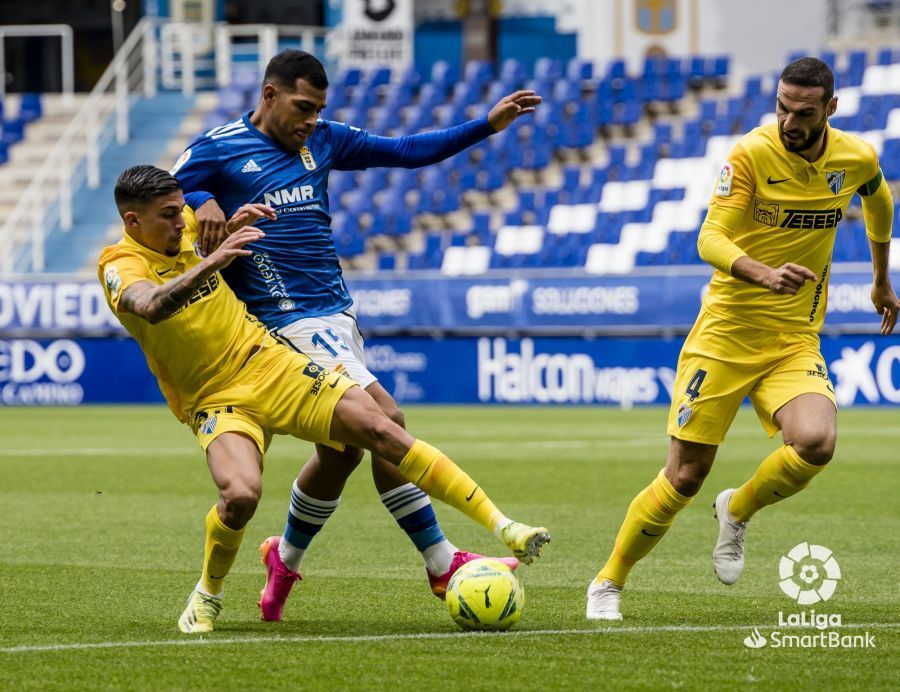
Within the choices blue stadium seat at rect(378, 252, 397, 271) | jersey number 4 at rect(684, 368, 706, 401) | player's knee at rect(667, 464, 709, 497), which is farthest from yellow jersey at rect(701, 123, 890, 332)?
blue stadium seat at rect(378, 252, 397, 271)

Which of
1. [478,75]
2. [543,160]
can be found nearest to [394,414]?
[543,160]

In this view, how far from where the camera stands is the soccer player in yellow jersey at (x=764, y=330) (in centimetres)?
600

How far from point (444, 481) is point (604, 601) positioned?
855mm

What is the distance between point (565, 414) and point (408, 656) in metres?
14.6

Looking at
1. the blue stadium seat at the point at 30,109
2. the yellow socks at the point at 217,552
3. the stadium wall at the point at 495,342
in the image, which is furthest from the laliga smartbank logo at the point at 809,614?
the blue stadium seat at the point at 30,109

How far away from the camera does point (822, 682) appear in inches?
185

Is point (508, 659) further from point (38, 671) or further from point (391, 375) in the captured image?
point (391, 375)

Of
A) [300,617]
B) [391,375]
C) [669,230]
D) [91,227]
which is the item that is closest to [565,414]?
[391,375]

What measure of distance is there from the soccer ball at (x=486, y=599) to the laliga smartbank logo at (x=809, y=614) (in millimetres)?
824

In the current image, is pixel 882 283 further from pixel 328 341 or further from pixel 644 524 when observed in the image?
pixel 328 341

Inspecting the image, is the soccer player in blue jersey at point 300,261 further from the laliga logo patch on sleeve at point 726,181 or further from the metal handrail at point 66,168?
the metal handrail at point 66,168

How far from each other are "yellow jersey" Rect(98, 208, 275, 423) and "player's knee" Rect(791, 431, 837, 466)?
201cm

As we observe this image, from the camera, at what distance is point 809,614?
605cm

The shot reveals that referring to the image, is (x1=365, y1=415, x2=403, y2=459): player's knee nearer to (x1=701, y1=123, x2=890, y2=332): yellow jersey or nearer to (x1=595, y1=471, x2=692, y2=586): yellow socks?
(x1=595, y1=471, x2=692, y2=586): yellow socks
